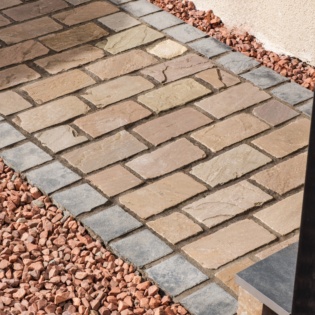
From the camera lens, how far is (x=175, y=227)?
432 centimetres

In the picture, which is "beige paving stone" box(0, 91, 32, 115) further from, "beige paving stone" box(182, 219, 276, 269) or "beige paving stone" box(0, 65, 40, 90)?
"beige paving stone" box(182, 219, 276, 269)

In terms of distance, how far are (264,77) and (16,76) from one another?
1679mm

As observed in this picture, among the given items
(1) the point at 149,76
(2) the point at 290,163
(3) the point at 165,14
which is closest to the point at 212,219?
(2) the point at 290,163

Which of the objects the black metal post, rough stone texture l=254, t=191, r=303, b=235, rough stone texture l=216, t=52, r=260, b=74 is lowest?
rough stone texture l=254, t=191, r=303, b=235

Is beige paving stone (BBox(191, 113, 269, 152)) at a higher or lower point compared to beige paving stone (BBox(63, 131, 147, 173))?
higher

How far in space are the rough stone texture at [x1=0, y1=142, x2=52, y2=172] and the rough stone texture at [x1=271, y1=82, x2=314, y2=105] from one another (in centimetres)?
159

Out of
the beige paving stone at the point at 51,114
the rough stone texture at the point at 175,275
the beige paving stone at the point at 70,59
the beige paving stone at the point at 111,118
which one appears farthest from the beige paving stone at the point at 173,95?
the rough stone texture at the point at 175,275

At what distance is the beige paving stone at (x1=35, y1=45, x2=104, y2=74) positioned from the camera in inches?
226

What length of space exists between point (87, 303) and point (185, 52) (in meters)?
2.55

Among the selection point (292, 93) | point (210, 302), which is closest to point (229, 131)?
point (292, 93)

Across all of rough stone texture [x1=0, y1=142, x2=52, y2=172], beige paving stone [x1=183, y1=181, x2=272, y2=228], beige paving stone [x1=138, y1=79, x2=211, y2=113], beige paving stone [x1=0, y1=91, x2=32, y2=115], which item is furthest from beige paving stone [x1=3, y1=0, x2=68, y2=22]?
beige paving stone [x1=183, y1=181, x2=272, y2=228]

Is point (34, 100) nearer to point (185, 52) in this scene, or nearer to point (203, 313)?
point (185, 52)

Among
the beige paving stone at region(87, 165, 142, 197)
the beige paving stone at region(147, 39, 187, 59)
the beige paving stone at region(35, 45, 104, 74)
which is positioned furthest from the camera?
the beige paving stone at region(147, 39, 187, 59)

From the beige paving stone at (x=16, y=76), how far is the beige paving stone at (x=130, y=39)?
0.59 meters
